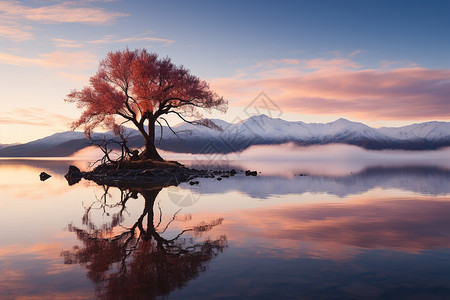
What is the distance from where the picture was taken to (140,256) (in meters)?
9.34

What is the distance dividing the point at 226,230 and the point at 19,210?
1155 cm

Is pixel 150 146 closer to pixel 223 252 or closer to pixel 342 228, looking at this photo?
pixel 342 228

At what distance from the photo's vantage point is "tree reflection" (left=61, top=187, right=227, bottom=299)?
7.26m

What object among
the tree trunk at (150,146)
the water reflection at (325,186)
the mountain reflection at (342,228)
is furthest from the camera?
the tree trunk at (150,146)

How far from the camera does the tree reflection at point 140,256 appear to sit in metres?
7.26

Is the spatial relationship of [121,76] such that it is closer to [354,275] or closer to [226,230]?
[226,230]

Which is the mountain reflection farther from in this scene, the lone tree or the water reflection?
the lone tree

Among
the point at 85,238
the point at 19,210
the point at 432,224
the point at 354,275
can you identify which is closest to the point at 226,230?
the point at 85,238

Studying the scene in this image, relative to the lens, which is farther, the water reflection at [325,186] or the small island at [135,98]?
the small island at [135,98]

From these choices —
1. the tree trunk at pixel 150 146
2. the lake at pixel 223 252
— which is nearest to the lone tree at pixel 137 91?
the tree trunk at pixel 150 146

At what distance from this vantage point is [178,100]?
45.9 metres

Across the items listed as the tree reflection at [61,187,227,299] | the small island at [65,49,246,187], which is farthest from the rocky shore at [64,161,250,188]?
the tree reflection at [61,187,227,299]

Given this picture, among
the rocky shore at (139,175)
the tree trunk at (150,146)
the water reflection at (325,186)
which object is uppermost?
the tree trunk at (150,146)

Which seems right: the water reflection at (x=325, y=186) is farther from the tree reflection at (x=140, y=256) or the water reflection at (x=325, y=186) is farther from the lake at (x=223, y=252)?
the tree reflection at (x=140, y=256)
